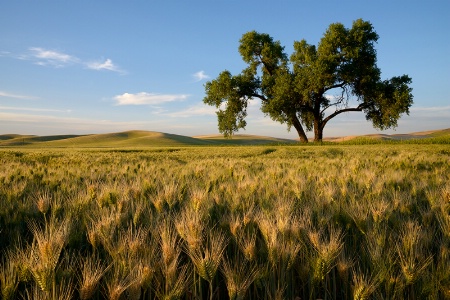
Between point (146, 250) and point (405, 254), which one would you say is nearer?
point (146, 250)

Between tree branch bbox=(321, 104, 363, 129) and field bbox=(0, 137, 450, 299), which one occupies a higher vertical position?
tree branch bbox=(321, 104, 363, 129)

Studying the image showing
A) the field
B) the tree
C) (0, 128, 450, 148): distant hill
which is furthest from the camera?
(0, 128, 450, 148): distant hill

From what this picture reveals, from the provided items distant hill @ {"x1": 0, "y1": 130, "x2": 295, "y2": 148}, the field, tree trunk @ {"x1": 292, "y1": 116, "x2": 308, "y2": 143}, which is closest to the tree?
tree trunk @ {"x1": 292, "y1": 116, "x2": 308, "y2": 143}

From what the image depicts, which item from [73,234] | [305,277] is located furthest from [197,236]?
[73,234]

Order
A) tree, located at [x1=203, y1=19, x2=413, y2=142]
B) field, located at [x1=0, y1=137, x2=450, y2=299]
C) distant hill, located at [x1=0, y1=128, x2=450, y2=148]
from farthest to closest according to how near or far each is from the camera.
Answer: distant hill, located at [x1=0, y1=128, x2=450, y2=148] < tree, located at [x1=203, y1=19, x2=413, y2=142] < field, located at [x1=0, y1=137, x2=450, y2=299]

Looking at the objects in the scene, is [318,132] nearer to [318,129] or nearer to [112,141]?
[318,129]

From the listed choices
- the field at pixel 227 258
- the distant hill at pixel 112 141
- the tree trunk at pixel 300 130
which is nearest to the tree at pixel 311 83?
the tree trunk at pixel 300 130

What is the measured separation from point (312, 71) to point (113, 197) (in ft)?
97.1

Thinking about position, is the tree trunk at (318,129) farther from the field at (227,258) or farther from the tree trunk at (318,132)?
the field at (227,258)

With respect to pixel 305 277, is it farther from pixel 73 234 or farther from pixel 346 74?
pixel 346 74

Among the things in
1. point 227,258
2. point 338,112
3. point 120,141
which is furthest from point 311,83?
point 120,141

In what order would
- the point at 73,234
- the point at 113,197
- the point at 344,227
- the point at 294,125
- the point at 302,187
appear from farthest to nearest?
1. the point at 294,125
2. the point at 302,187
3. the point at 113,197
4. the point at 344,227
5. the point at 73,234

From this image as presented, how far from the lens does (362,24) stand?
31.3m

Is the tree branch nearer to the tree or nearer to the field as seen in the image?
the tree
